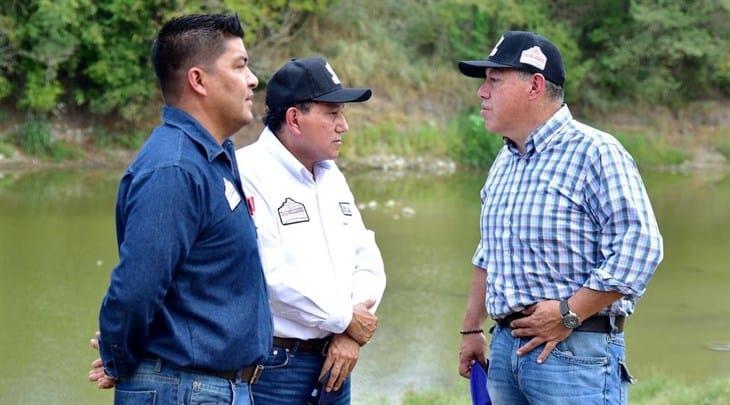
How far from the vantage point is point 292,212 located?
10.2 ft

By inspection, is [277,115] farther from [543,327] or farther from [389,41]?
[389,41]

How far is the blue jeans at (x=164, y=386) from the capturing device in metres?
2.40

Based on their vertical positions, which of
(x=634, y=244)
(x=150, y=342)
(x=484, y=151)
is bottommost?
(x=484, y=151)

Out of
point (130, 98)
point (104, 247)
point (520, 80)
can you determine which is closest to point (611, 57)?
point (130, 98)

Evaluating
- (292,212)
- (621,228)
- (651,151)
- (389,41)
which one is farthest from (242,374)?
(651,151)

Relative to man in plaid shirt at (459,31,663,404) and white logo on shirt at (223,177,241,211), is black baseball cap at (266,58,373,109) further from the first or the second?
white logo on shirt at (223,177,241,211)

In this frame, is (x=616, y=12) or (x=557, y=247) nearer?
(x=557, y=247)

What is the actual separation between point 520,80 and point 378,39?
19595mm

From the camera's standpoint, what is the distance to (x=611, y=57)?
23.8m

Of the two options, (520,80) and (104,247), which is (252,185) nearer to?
(520,80)

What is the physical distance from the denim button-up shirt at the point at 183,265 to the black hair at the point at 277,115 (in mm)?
723

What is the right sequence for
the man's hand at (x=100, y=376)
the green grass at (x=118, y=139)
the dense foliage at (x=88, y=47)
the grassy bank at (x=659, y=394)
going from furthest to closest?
the green grass at (x=118, y=139), the dense foliage at (x=88, y=47), the grassy bank at (x=659, y=394), the man's hand at (x=100, y=376)

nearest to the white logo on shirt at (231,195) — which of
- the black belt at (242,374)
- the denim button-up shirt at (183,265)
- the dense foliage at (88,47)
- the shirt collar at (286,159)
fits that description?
the denim button-up shirt at (183,265)

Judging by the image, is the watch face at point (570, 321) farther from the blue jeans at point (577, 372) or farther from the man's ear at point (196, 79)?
the man's ear at point (196, 79)
